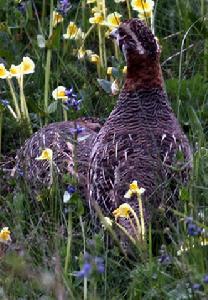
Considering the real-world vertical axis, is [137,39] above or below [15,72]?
above

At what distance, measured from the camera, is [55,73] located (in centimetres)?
682

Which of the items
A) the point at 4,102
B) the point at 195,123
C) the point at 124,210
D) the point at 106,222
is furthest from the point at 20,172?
the point at 106,222

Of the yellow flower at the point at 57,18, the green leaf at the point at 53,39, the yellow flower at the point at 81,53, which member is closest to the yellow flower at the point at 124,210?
the green leaf at the point at 53,39

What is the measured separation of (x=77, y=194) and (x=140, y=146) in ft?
2.62

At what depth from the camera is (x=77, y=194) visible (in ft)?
14.8

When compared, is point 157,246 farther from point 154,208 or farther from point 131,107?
point 131,107

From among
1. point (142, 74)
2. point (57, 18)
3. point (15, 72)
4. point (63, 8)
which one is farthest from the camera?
point (63, 8)

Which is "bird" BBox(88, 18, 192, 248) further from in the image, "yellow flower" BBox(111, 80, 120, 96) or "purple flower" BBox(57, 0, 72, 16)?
"purple flower" BBox(57, 0, 72, 16)

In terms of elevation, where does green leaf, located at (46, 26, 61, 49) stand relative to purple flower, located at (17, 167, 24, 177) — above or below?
above

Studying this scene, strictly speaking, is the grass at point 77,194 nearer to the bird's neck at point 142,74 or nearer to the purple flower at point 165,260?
the purple flower at point 165,260

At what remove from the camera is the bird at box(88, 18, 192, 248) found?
16.2ft

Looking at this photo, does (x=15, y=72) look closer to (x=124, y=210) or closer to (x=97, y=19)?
(x=97, y=19)

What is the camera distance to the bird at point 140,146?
→ 495cm

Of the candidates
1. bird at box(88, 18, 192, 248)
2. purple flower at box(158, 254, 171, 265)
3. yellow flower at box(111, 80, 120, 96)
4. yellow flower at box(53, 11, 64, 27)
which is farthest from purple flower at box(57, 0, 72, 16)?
purple flower at box(158, 254, 171, 265)
